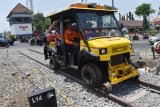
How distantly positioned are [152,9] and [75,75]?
7901 centimetres

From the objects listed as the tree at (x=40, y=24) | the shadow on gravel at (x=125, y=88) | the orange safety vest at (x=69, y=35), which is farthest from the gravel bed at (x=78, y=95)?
the tree at (x=40, y=24)

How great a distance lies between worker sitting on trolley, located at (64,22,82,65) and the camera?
30.2ft

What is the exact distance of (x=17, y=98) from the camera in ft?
26.4

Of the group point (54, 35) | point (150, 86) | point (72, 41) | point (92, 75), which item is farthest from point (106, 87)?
point (54, 35)

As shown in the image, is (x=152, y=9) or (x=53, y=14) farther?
(x=152, y=9)

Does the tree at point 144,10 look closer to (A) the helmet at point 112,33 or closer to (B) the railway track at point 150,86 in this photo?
(A) the helmet at point 112,33

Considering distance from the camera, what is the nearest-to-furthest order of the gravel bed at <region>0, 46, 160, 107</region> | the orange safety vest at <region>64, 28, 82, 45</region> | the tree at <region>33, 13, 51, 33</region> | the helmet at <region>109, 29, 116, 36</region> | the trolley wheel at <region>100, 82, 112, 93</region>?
the gravel bed at <region>0, 46, 160, 107</region> < the trolley wheel at <region>100, 82, 112, 93</region> < the helmet at <region>109, 29, 116, 36</region> < the orange safety vest at <region>64, 28, 82, 45</region> < the tree at <region>33, 13, 51, 33</region>

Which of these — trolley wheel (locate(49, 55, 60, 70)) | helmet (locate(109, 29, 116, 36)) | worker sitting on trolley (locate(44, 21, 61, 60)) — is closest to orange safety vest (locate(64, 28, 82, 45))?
worker sitting on trolley (locate(44, 21, 61, 60))

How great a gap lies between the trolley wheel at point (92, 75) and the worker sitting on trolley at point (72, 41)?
1064 millimetres

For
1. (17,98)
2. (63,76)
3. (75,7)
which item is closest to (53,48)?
(63,76)

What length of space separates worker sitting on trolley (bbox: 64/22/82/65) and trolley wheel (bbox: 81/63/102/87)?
106 cm

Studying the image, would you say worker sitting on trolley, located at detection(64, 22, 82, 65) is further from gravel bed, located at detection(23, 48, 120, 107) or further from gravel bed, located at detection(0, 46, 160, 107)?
gravel bed, located at detection(0, 46, 160, 107)

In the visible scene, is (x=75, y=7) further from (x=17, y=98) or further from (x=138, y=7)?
Result: (x=138, y=7)

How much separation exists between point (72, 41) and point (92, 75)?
78.0 inches
